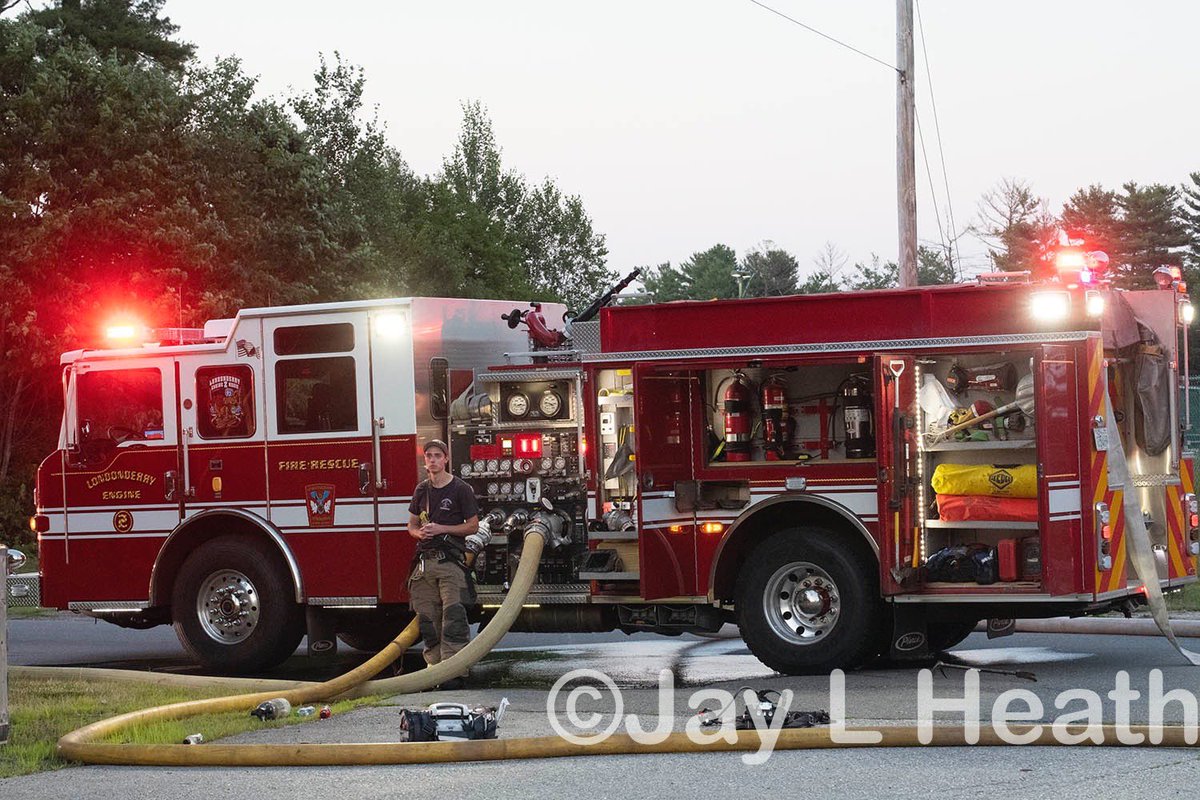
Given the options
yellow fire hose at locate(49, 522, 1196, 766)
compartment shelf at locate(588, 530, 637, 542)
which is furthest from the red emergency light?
yellow fire hose at locate(49, 522, 1196, 766)

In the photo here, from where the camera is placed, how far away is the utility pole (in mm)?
18703

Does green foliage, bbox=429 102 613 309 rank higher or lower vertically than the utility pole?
higher

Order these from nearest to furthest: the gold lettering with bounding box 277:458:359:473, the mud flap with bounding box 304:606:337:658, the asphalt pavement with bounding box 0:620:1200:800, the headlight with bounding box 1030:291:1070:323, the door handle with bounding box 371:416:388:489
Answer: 1. the asphalt pavement with bounding box 0:620:1200:800
2. the headlight with bounding box 1030:291:1070:323
3. the door handle with bounding box 371:416:388:489
4. the gold lettering with bounding box 277:458:359:473
5. the mud flap with bounding box 304:606:337:658

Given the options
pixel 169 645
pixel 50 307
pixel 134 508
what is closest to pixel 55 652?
pixel 169 645

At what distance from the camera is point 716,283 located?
429 ft

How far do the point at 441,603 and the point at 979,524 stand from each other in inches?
143

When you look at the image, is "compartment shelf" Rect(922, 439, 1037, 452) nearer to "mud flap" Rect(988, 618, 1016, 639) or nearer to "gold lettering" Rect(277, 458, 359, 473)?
"mud flap" Rect(988, 618, 1016, 639)

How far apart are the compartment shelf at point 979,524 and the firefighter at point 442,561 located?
121 inches

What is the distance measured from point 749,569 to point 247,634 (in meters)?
3.99

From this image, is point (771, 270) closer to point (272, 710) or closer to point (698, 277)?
point (698, 277)

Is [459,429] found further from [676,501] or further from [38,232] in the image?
[38,232]

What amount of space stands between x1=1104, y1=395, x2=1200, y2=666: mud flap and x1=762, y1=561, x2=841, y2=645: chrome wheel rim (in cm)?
192

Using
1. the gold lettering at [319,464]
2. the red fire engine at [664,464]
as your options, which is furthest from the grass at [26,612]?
the gold lettering at [319,464]

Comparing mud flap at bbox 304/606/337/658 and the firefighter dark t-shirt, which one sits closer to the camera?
the firefighter dark t-shirt
